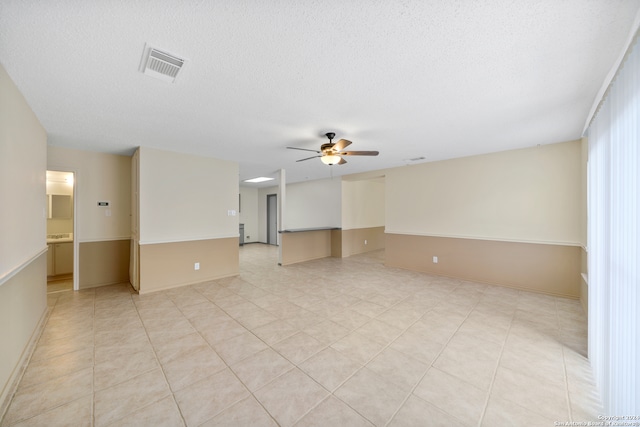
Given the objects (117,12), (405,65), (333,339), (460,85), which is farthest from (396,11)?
(333,339)

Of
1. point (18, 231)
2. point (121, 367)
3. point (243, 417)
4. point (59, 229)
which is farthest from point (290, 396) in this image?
point (59, 229)

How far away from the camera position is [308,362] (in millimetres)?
2043

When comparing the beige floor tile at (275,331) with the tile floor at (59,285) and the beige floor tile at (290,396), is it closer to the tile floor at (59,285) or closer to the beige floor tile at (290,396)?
the beige floor tile at (290,396)

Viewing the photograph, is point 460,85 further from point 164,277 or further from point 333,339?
point 164,277

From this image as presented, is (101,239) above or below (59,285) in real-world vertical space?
above

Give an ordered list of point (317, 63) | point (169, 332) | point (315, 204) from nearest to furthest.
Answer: point (317, 63), point (169, 332), point (315, 204)

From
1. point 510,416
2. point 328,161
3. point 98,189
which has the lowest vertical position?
point 510,416

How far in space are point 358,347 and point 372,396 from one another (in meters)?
0.60

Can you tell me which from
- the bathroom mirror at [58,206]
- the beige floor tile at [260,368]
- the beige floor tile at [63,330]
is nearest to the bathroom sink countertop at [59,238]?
the bathroom mirror at [58,206]

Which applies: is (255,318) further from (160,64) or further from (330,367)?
(160,64)

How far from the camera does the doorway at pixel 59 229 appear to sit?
451cm

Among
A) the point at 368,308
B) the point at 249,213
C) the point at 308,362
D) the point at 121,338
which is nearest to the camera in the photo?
the point at 308,362

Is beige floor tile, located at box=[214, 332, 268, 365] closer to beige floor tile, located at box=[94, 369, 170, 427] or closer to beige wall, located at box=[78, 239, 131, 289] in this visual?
beige floor tile, located at box=[94, 369, 170, 427]

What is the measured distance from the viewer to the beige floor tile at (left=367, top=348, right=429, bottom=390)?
1835mm
